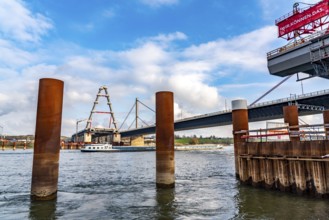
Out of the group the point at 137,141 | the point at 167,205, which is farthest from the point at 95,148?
the point at 167,205

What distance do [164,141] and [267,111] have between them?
68358 millimetres

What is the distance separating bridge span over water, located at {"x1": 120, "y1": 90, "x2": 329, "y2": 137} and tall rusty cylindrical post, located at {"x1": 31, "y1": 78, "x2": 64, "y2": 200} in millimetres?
62336

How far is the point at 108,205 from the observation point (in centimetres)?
1376

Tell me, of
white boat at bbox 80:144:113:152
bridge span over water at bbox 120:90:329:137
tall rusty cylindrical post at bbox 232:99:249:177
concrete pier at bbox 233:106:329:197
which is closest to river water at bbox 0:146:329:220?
concrete pier at bbox 233:106:329:197

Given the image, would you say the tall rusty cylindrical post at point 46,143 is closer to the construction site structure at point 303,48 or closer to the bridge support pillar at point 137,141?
the construction site structure at point 303,48

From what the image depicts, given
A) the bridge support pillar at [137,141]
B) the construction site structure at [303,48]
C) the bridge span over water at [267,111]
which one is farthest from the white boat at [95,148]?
the construction site structure at [303,48]

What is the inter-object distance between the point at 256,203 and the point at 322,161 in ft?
12.8

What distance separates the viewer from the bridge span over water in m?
64.7

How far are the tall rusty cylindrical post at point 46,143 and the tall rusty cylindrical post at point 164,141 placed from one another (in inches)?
252

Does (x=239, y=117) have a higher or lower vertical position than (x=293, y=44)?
lower

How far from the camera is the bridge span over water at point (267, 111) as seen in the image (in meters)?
64.7

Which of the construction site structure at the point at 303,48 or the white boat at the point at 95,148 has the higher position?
the construction site structure at the point at 303,48

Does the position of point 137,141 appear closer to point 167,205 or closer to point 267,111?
point 267,111

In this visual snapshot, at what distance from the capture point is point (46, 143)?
44.9 ft
